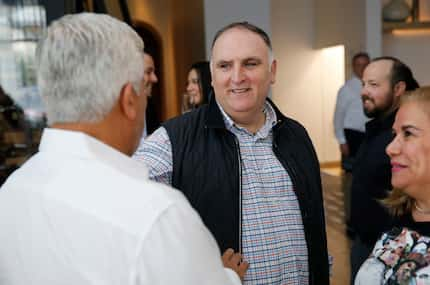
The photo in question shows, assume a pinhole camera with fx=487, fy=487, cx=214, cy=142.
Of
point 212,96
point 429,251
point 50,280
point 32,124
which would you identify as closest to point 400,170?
point 429,251

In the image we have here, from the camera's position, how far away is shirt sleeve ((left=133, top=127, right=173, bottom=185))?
60.7 inches

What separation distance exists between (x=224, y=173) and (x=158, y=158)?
216 mm

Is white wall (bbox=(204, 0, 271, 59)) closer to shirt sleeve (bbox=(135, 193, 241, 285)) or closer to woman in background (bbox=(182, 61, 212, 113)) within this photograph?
woman in background (bbox=(182, 61, 212, 113))

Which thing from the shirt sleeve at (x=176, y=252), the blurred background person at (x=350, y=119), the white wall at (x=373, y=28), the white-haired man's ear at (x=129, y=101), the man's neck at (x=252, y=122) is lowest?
the blurred background person at (x=350, y=119)

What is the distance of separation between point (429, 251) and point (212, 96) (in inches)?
33.9

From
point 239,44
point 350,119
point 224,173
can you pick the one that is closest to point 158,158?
point 224,173

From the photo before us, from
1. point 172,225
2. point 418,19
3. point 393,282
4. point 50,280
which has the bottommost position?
point 393,282

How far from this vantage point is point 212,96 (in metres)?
1.75

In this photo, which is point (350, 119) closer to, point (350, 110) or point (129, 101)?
point (350, 110)

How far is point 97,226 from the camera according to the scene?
0.83 m

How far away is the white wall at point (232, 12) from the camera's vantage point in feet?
20.0

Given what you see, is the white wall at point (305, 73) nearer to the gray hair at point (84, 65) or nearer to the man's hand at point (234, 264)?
the man's hand at point (234, 264)

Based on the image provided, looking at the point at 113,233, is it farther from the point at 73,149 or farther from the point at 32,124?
the point at 32,124

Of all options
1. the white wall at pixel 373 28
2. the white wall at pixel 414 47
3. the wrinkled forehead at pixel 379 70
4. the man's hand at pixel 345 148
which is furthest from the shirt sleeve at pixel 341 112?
the wrinkled forehead at pixel 379 70
